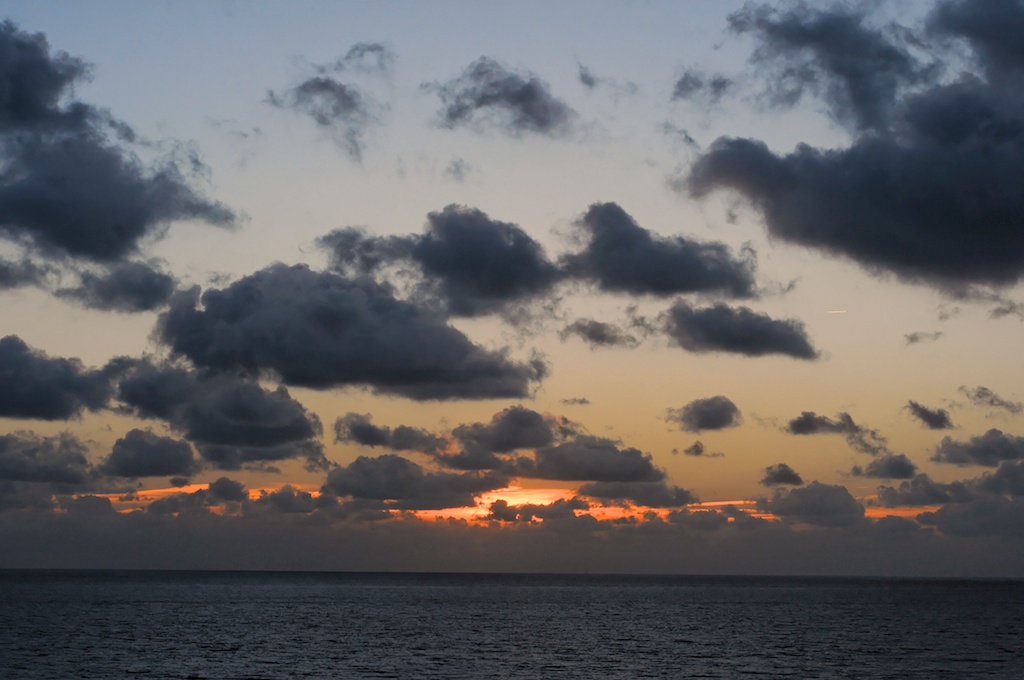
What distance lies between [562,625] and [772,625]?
35953mm

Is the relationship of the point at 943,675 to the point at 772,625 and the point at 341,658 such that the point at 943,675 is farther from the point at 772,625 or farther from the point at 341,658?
the point at 772,625

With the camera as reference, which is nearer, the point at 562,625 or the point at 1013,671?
the point at 1013,671

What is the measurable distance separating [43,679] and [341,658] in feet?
101

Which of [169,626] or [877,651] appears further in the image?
[169,626]

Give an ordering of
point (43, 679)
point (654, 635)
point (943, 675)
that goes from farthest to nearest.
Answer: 1. point (654, 635)
2. point (943, 675)
3. point (43, 679)

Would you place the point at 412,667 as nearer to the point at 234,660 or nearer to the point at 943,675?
the point at 234,660

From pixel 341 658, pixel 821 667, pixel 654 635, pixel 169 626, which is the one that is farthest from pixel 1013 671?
pixel 169 626

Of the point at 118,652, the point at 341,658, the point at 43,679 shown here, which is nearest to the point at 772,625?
Result: the point at 341,658

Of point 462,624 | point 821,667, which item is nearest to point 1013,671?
point 821,667

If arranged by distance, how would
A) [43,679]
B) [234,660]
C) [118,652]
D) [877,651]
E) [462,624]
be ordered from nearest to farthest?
[43,679]
[234,660]
[118,652]
[877,651]
[462,624]

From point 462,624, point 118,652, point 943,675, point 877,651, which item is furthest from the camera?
point 462,624

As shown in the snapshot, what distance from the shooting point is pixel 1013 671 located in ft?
337

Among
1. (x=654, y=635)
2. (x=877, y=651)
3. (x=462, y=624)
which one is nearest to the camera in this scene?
(x=877, y=651)

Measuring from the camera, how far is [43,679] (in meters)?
88.9
